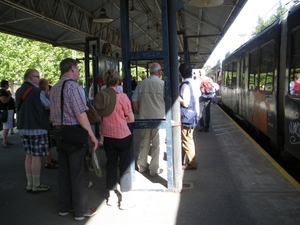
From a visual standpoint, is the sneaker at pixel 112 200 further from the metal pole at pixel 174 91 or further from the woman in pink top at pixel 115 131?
the metal pole at pixel 174 91

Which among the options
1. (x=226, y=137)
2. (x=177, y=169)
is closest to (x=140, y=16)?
(x=226, y=137)

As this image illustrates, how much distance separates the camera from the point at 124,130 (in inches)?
178

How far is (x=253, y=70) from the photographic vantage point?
10047mm

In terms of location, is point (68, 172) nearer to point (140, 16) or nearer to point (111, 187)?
point (111, 187)

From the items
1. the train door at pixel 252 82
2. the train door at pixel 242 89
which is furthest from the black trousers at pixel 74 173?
the train door at pixel 242 89

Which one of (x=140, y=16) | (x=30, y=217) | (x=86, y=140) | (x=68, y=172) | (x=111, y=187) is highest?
(x=140, y=16)

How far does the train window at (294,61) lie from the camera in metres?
5.75

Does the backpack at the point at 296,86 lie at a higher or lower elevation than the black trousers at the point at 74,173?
higher

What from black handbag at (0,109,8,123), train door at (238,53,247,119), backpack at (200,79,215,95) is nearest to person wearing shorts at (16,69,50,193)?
black handbag at (0,109,8,123)

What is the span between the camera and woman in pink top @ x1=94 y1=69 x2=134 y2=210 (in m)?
4.47

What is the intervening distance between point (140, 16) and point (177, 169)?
11260mm

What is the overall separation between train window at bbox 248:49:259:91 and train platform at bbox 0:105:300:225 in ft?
10.2

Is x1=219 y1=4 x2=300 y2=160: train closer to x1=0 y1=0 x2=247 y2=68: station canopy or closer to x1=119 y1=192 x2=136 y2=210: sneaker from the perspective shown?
x1=0 y1=0 x2=247 y2=68: station canopy

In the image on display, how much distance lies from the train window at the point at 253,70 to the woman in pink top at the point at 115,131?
5778 millimetres
